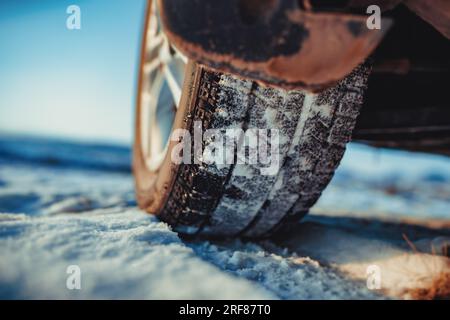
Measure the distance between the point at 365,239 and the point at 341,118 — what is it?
570 mm

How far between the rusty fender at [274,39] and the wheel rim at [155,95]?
764 mm

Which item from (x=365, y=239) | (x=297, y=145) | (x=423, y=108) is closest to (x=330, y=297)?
(x=297, y=145)

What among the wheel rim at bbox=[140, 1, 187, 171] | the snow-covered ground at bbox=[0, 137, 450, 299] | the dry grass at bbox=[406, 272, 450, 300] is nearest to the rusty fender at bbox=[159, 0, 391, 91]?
the snow-covered ground at bbox=[0, 137, 450, 299]

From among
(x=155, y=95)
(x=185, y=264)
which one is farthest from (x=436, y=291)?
(x=155, y=95)

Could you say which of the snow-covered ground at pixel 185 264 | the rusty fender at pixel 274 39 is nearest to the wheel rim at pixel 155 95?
the snow-covered ground at pixel 185 264

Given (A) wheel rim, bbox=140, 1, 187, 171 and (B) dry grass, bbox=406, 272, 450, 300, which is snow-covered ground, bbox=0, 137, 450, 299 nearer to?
(B) dry grass, bbox=406, 272, 450, 300

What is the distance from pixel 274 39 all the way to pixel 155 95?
1179 mm

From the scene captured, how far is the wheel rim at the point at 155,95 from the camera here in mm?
1445

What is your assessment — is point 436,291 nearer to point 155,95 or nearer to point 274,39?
point 274,39

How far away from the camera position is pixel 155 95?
65.5 inches

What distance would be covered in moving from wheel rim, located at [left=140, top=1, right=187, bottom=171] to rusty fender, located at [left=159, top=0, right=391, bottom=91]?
76 centimetres

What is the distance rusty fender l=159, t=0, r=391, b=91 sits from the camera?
1.84 feet

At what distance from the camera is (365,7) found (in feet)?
2.36

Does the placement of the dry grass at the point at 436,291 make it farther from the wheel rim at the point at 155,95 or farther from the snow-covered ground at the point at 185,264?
the wheel rim at the point at 155,95
